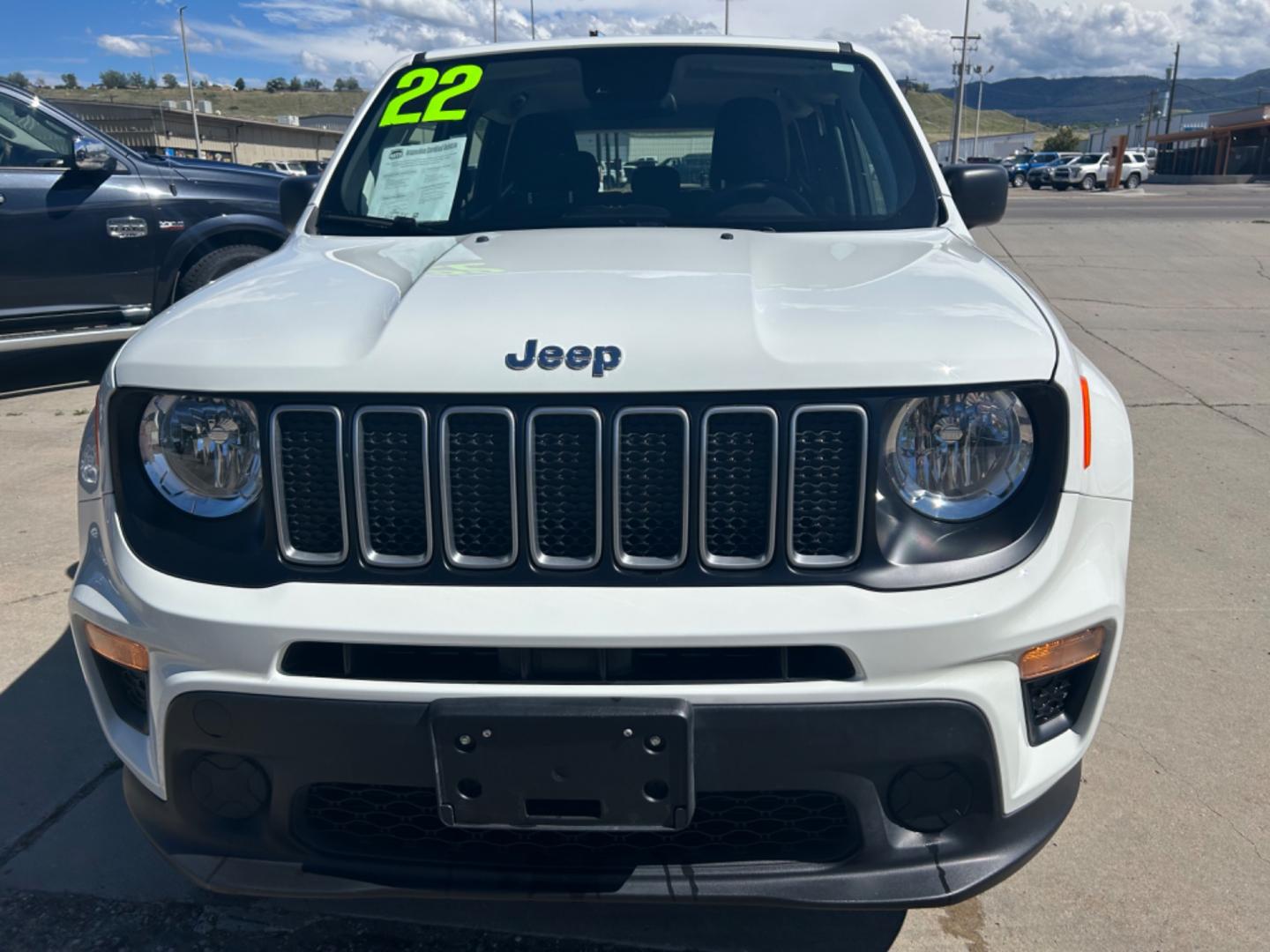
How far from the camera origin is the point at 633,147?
10.5 feet

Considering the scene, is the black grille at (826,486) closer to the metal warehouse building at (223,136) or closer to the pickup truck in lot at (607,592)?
the pickup truck in lot at (607,592)

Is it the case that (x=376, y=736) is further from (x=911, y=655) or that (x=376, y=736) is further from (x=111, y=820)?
(x=111, y=820)

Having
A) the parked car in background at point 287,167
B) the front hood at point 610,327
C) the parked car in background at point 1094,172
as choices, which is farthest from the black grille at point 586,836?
the parked car in background at point 1094,172

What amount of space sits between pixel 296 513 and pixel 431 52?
7.43ft

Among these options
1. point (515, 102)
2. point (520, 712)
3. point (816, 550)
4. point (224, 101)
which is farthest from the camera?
point (224, 101)

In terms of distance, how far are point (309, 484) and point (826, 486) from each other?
882mm

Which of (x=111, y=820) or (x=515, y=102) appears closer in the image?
(x=111, y=820)

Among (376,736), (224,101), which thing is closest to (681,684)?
(376,736)

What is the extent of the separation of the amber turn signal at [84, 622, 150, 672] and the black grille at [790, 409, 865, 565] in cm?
114

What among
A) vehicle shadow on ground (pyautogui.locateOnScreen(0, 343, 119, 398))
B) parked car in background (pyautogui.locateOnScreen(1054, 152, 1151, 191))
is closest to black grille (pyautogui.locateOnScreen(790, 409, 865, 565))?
vehicle shadow on ground (pyautogui.locateOnScreen(0, 343, 119, 398))

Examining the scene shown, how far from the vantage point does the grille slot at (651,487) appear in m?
1.74

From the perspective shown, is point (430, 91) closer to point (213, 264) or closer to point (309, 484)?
point (309, 484)

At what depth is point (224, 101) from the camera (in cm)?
10425

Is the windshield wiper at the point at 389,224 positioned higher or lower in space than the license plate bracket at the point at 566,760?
higher
